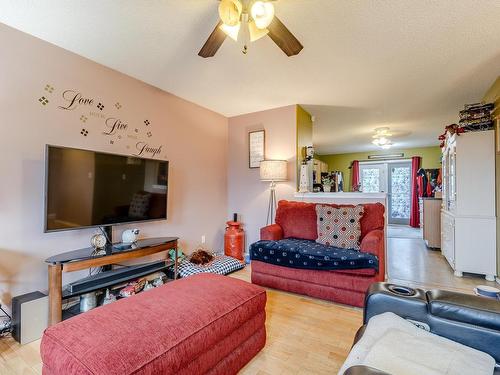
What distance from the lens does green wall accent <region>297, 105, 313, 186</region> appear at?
12.5ft

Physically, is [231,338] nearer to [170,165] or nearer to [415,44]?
[170,165]

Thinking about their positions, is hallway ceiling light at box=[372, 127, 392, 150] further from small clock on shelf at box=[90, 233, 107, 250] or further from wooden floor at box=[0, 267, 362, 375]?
small clock on shelf at box=[90, 233, 107, 250]

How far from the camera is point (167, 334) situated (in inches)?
44.6

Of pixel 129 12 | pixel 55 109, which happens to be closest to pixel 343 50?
pixel 129 12

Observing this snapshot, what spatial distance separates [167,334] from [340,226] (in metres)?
2.17

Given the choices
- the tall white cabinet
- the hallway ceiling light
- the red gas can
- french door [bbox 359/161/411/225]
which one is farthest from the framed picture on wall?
french door [bbox 359/161/411/225]

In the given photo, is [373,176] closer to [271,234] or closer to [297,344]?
[271,234]

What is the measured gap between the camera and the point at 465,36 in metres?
2.13

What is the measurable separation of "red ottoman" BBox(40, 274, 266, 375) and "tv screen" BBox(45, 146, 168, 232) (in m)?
1.15

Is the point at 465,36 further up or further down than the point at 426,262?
further up

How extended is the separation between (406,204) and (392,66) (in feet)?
20.8

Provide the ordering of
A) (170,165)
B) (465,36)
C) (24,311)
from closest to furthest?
1. (24,311)
2. (465,36)
3. (170,165)

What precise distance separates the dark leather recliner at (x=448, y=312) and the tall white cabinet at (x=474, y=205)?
275 cm

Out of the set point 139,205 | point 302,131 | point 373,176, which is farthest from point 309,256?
point 373,176
